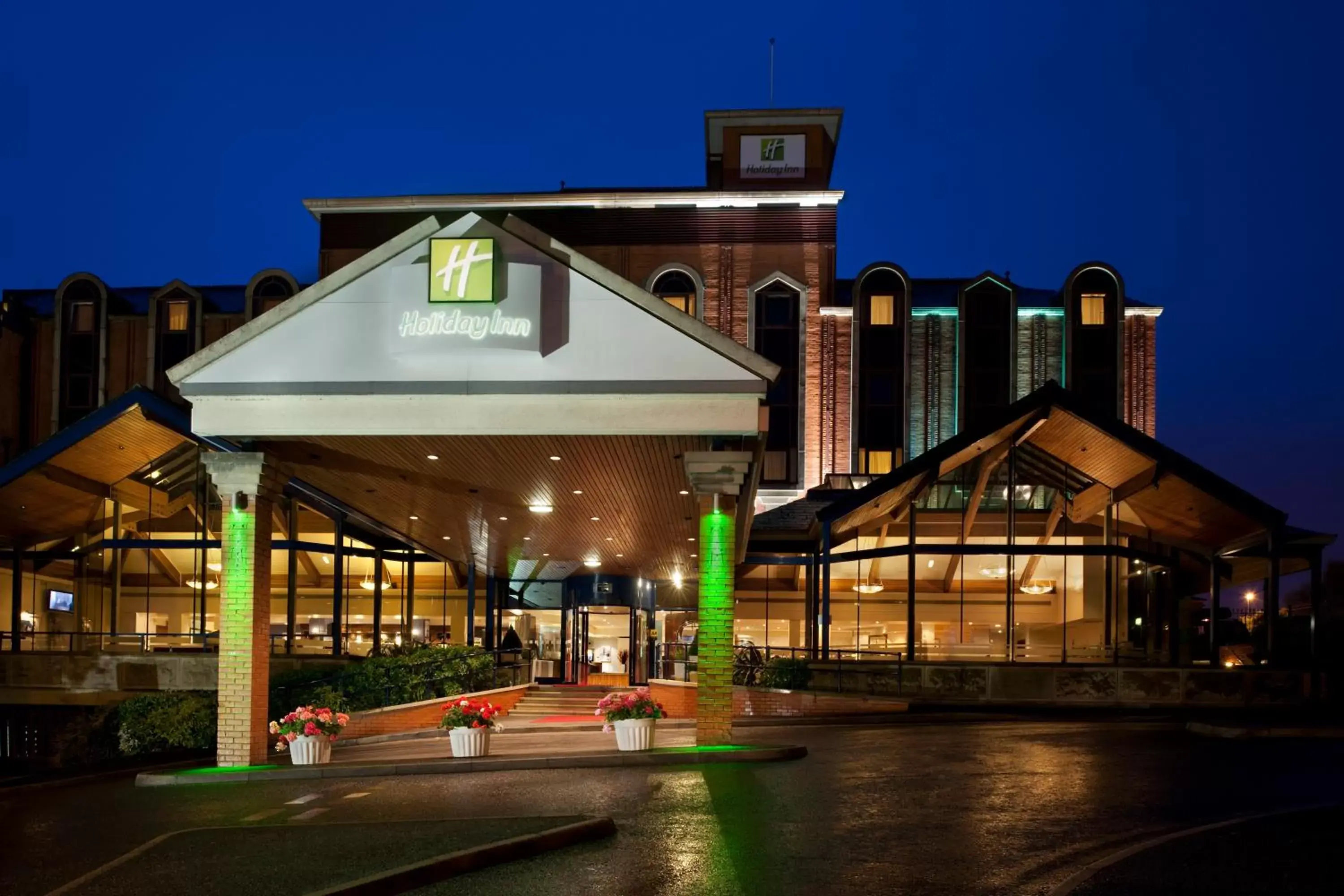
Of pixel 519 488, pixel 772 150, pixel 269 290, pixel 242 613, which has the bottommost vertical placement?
pixel 242 613

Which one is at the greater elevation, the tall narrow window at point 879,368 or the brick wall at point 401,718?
the tall narrow window at point 879,368

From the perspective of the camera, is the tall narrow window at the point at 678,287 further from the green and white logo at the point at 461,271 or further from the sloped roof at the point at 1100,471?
the green and white logo at the point at 461,271

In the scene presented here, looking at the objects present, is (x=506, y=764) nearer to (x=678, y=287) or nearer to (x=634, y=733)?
(x=634, y=733)

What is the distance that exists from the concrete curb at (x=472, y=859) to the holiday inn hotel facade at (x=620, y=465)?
616 cm

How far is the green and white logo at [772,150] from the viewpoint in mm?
56531

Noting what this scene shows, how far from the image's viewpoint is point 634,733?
714 inches

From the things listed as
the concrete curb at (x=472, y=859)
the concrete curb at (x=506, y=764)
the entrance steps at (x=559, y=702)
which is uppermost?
the concrete curb at (x=472, y=859)

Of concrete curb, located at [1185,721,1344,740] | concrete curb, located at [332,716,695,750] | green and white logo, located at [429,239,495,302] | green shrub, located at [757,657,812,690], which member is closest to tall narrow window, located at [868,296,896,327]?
green shrub, located at [757,657,812,690]

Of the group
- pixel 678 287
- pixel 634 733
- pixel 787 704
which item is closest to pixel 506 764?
pixel 634 733

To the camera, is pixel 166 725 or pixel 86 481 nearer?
pixel 166 725

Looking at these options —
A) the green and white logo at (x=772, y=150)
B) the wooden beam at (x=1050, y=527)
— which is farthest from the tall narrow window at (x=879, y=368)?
the wooden beam at (x=1050, y=527)

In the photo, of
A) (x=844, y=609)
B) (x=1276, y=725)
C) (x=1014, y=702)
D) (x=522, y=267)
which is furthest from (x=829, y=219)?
(x=522, y=267)

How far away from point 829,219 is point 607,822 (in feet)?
146

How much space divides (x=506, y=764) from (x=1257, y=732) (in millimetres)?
12354
